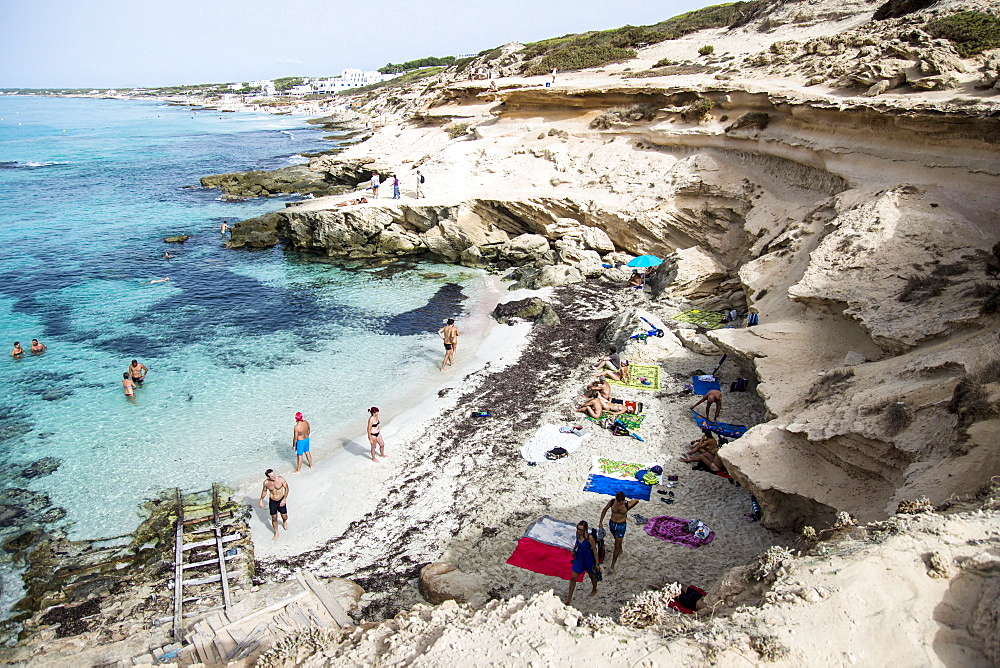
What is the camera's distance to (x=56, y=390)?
14930 mm

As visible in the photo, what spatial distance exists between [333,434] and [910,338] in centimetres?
1117

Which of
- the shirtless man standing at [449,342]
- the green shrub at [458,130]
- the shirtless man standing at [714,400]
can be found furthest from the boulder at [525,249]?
the green shrub at [458,130]

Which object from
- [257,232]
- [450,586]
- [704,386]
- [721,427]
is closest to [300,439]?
[450,586]

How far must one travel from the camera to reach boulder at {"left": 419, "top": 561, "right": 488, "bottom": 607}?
8156 mm

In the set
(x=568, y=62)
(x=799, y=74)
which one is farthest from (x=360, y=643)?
(x=568, y=62)

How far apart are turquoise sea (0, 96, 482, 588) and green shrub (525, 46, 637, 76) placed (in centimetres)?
2226

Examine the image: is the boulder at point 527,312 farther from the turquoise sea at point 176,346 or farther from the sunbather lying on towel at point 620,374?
the sunbather lying on towel at point 620,374

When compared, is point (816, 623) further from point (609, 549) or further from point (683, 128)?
point (683, 128)

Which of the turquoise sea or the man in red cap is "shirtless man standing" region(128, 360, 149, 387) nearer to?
the turquoise sea

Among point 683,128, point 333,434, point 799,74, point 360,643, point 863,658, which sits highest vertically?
point 799,74

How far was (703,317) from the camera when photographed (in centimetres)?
1703

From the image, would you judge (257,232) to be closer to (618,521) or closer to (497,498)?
(497,498)

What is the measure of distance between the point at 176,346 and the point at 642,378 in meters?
13.6

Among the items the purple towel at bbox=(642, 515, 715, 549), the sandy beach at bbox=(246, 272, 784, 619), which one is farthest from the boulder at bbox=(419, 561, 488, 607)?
the purple towel at bbox=(642, 515, 715, 549)
